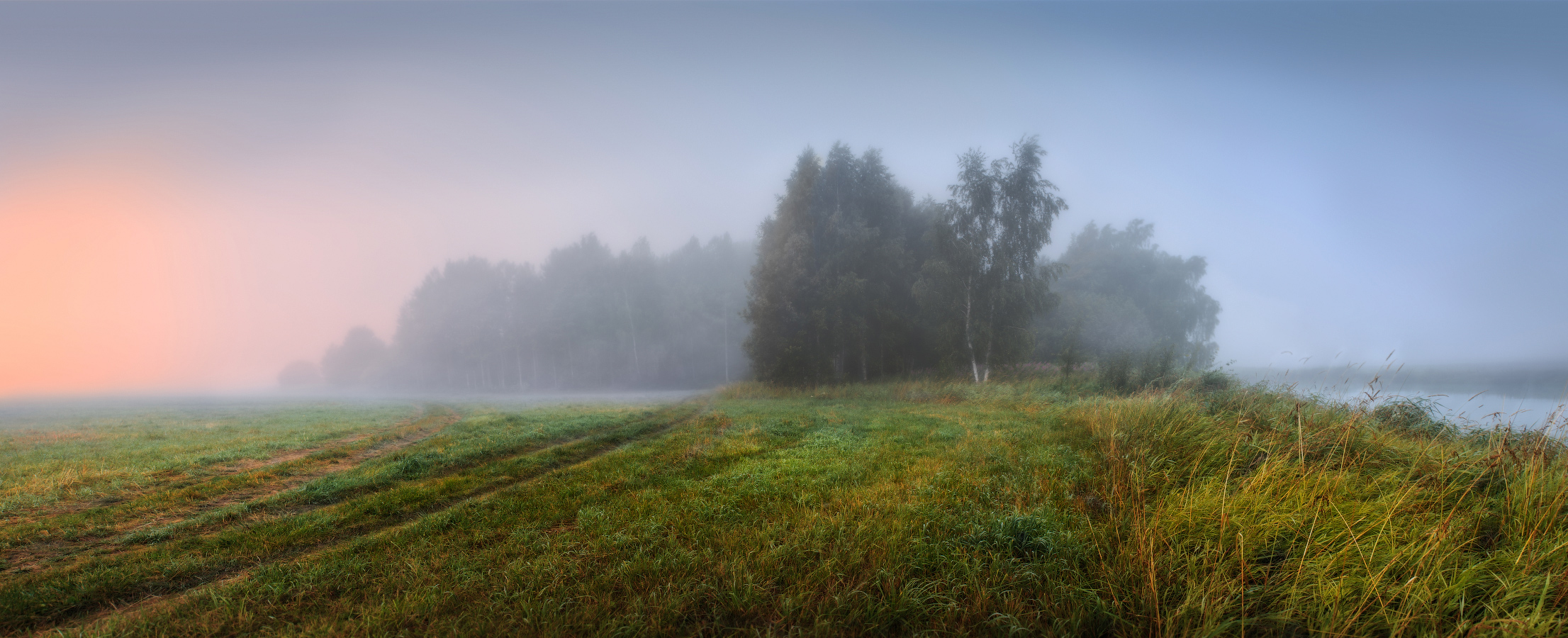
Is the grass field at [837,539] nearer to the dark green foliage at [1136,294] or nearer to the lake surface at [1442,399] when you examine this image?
the lake surface at [1442,399]

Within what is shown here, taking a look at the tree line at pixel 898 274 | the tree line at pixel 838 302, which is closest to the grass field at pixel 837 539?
the tree line at pixel 838 302

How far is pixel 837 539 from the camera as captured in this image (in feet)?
14.6

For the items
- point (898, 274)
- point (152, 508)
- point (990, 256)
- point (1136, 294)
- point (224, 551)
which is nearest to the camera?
point (224, 551)

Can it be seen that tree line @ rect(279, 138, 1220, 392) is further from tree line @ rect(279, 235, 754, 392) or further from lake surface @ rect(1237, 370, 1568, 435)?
lake surface @ rect(1237, 370, 1568, 435)

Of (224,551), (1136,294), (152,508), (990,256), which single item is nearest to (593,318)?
(990,256)

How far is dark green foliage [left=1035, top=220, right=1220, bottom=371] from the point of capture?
1480 inches

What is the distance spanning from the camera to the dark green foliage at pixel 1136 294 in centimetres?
3759

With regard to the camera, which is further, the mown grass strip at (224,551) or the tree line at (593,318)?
the tree line at (593,318)

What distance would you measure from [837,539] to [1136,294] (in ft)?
165

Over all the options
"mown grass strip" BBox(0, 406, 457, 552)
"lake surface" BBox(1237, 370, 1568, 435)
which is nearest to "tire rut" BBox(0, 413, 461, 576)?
"mown grass strip" BBox(0, 406, 457, 552)

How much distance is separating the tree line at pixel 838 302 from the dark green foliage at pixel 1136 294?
0.60ft

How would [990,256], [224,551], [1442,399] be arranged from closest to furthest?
1. [224,551]
2. [1442,399]
3. [990,256]

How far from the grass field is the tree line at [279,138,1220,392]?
14105 millimetres

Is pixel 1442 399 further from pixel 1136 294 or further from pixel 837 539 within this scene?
pixel 1136 294
